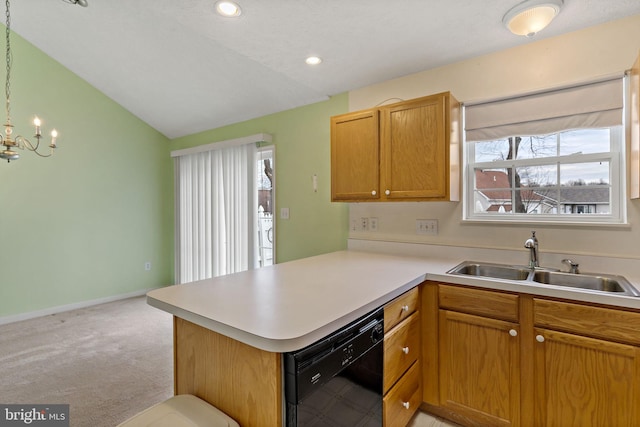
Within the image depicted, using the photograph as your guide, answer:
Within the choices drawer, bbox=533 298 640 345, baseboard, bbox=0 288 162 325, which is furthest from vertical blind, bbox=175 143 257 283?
drawer, bbox=533 298 640 345

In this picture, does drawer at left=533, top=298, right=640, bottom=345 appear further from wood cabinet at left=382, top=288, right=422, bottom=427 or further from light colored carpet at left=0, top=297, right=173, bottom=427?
light colored carpet at left=0, top=297, right=173, bottom=427

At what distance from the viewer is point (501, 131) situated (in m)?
2.22

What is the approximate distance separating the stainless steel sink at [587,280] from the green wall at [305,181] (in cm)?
153

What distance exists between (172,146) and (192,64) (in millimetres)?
1981

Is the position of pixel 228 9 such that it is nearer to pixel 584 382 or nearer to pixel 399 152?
pixel 399 152

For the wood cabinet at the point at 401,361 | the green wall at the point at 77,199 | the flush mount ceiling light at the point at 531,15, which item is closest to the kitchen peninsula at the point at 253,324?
the wood cabinet at the point at 401,361

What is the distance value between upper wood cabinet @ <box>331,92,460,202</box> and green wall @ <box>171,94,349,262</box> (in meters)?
0.47

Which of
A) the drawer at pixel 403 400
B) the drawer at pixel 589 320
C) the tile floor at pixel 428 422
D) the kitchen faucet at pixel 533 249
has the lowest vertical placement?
the tile floor at pixel 428 422

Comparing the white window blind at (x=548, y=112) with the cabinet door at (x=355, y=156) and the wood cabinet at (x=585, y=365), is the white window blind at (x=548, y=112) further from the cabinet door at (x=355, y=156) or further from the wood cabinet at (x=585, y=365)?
the wood cabinet at (x=585, y=365)

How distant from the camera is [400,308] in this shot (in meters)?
1.59

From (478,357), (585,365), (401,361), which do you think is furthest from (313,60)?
(585,365)

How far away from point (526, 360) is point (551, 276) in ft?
1.95

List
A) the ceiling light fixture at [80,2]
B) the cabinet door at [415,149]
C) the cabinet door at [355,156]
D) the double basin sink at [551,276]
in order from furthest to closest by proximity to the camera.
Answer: the ceiling light fixture at [80,2], the cabinet door at [355,156], the cabinet door at [415,149], the double basin sink at [551,276]

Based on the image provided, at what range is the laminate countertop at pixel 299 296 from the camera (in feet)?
3.32
